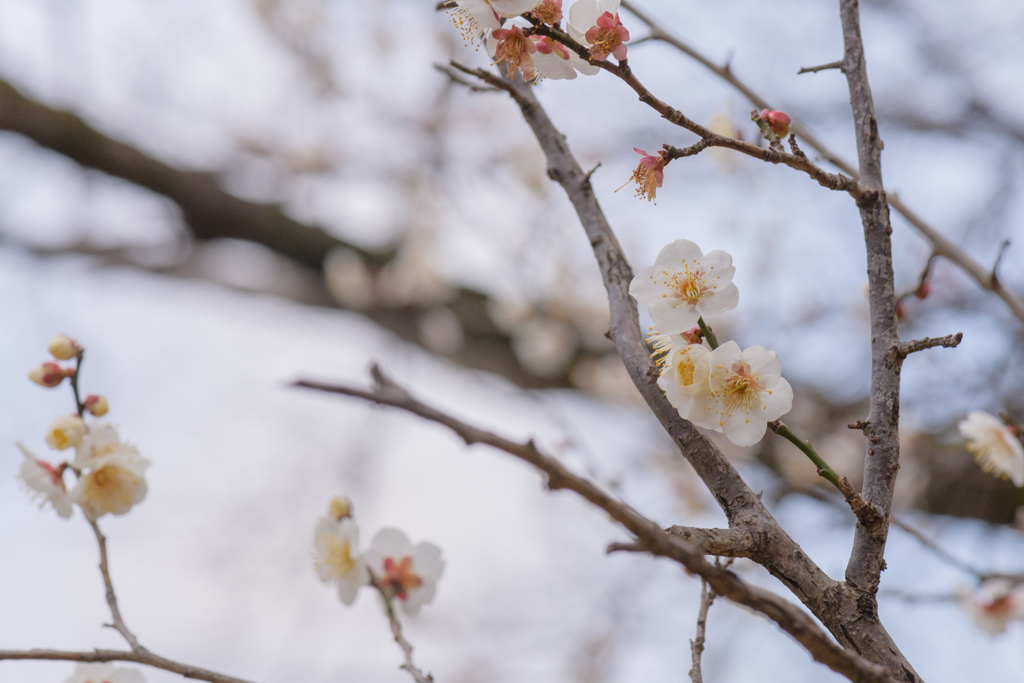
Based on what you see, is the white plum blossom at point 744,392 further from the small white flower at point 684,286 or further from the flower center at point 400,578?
the flower center at point 400,578

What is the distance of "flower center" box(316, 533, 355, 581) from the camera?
1.02 metres

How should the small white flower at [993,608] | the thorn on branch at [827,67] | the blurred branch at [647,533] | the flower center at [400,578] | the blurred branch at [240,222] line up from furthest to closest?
the blurred branch at [240,222] → the small white flower at [993,608] → the flower center at [400,578] → the thorn on branch at [827,67] → the blurred branch at [647,533]

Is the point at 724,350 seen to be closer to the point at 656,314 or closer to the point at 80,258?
the point at 656,314

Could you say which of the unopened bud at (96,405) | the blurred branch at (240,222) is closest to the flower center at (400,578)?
the unopened bud at (96,405)

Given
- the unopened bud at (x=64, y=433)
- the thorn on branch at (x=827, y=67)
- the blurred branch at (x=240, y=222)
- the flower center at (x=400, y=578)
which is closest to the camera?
the thorn on branch at (x=827, y=67)

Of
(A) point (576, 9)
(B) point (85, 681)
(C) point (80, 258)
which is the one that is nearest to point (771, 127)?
(A) point (576, 9)

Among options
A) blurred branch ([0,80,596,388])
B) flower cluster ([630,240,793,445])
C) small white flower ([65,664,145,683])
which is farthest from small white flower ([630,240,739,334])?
blurred branch ([0,80,596,388])

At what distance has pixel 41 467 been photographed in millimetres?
917

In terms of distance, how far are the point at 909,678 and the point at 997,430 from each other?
813mm

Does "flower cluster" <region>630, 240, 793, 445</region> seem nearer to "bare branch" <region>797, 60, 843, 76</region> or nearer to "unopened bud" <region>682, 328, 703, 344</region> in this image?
"unopened bud" <region>682, 328, 703, 344</region>

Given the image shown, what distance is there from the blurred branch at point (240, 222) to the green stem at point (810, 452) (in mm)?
2728

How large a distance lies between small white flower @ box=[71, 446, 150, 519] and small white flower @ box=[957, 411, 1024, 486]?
1.18 meters

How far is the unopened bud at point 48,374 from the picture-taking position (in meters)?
0.96

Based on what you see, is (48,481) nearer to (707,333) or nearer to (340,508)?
(340,508)
